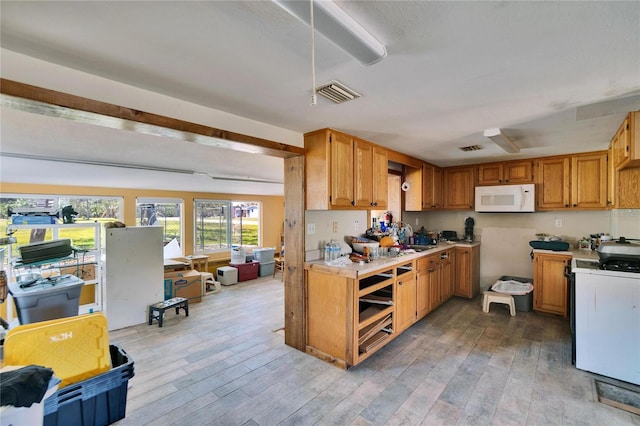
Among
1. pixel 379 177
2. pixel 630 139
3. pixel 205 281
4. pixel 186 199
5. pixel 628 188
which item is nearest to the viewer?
pixel 630 139

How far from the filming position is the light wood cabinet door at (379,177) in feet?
11.0

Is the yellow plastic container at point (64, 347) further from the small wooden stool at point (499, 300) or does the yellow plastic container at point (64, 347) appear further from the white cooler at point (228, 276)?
the white cooler at point (228, 276)

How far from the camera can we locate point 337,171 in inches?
112

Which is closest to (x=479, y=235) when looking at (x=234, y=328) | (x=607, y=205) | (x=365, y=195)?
(x=607, y=205)

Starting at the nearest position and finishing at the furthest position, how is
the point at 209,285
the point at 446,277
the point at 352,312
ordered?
the point at 352,312 → the point at 446,277 → the point at 209,285

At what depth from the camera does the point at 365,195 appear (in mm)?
3229

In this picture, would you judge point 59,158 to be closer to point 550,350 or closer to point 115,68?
point 115,68

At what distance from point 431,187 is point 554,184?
165 cm

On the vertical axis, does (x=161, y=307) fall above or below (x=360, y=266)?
below

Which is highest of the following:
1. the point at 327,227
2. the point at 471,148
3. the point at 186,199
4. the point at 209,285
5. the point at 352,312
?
the point at 471,148

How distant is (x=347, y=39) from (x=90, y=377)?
6.93 feet

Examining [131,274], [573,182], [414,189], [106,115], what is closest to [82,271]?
[131,274]

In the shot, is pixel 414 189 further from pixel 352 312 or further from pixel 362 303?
pixel 352 312

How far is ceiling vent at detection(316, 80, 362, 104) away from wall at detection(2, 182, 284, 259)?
5607mm
